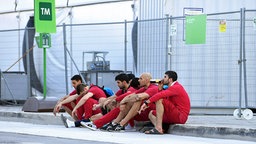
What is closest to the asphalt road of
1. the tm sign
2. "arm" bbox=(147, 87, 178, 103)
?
"arm" bbox=(147, 87, 178, 103)

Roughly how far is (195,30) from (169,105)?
3.00m

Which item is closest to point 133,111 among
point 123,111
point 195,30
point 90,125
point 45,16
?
point 123,111

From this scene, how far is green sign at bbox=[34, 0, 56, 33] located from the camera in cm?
1540

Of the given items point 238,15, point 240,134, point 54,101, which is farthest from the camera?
point 54,101

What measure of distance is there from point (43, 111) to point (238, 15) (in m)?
5.14

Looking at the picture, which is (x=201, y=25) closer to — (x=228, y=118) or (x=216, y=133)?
(x=228, y=118)

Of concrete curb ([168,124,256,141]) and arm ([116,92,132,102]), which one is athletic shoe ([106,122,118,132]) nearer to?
arm ([116,92,132,102])

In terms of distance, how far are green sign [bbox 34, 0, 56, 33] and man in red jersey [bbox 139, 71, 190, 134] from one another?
15.8ft

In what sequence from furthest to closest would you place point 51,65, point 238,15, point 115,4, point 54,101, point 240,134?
1. point 51,65
2. point 115,4
3. point 54,101
4. point 238,15
5. point 240,134

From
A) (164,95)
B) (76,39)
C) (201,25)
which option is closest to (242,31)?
(201,25)

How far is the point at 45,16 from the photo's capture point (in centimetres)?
1555

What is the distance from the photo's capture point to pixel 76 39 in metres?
18.5

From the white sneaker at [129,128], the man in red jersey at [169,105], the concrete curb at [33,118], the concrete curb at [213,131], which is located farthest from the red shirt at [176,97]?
the concrete curb at [33,118]

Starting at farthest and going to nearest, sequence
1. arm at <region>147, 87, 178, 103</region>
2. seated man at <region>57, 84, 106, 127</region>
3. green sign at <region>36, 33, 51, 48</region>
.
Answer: green sign at <region>36, 33, 51, 48</region>, seated man at <region>57, 84, 106, 127</region>, arm at <region>147, 87, 178, 103</region>
